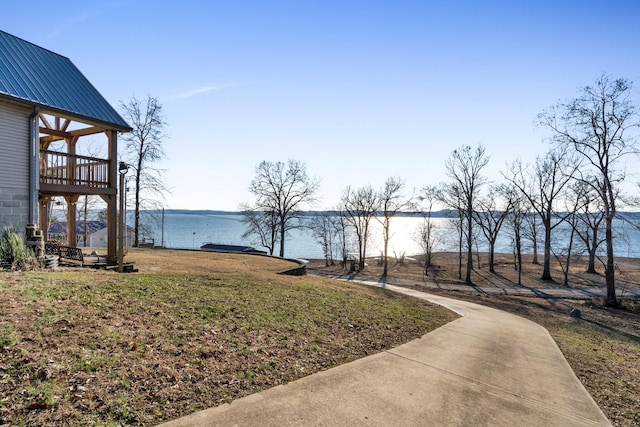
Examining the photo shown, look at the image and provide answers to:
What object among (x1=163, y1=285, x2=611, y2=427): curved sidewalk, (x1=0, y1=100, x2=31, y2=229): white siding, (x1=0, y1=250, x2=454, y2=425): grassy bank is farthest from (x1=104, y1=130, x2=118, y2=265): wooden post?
(x1=163, y1=285, x2=611, y2=427): curved sidewalk

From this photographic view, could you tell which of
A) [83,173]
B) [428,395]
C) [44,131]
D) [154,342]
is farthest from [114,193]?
[428,395]

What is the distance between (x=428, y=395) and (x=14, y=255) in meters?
9.66

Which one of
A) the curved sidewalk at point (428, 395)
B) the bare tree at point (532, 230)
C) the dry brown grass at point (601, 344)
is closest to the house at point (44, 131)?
the curved sidewalk at point (428, 395)

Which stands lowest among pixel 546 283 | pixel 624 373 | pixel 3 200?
pixel 546 283

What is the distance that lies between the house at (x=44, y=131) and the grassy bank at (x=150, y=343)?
4.38 metres

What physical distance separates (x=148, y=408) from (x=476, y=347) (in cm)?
645

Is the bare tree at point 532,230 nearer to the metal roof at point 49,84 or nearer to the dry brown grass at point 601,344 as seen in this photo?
the dry brown grass at point 601,344

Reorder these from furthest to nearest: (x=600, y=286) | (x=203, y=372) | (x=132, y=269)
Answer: (x=600, y=286) → (x=132, y=269) → (x=203, y=372)

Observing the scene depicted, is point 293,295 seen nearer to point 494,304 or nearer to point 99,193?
point 99,193

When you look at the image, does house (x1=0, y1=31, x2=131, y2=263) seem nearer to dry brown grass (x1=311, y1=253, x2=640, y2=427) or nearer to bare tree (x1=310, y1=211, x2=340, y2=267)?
dry brown grass (x1=311, y1=253, x2=640, y2=427)

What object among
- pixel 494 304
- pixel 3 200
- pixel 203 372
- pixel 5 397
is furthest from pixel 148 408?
pixel 494 304

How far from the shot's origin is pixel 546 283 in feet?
97.7

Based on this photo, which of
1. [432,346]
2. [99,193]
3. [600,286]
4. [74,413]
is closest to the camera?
[74,413]

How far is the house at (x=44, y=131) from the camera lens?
10.3 meters
